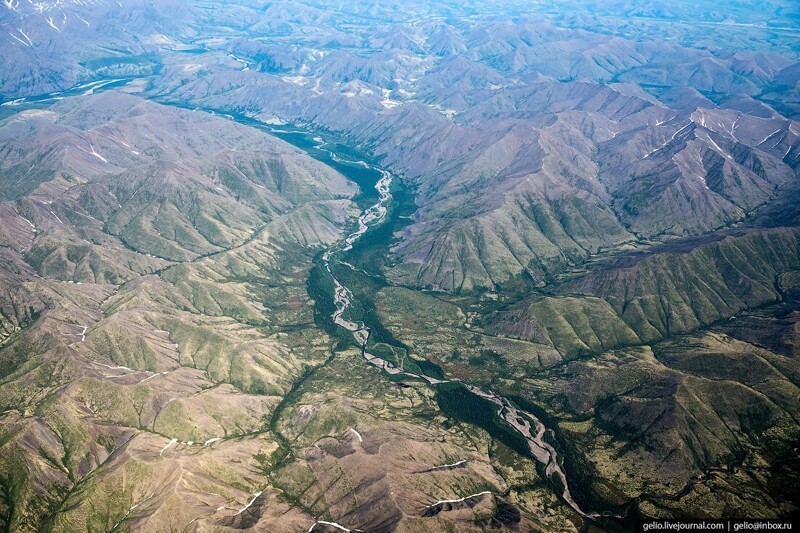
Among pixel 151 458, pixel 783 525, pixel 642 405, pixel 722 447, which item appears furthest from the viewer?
pixel 642 405

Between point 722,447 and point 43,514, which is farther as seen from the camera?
point 722,447

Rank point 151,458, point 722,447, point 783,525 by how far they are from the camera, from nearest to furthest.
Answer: point 783,525 < point 151,458 < point 722,447

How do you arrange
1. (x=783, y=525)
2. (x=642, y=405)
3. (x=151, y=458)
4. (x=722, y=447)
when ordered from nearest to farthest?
(x=783, y=525), (x=151, y=458), (x=722, y=447), (x=642, y=405)

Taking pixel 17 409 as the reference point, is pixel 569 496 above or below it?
below

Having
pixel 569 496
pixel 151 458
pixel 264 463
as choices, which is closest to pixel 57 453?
pixel 151 458

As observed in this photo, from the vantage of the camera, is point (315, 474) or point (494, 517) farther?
point (315, 474)

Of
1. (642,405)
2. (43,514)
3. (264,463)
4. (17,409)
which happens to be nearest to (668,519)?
(642,405)

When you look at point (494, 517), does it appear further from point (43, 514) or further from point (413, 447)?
point (43, 514)

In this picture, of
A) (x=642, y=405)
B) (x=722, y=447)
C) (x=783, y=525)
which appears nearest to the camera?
(x=783, y=525)

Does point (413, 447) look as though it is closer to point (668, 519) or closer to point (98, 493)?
point (668, 519)
